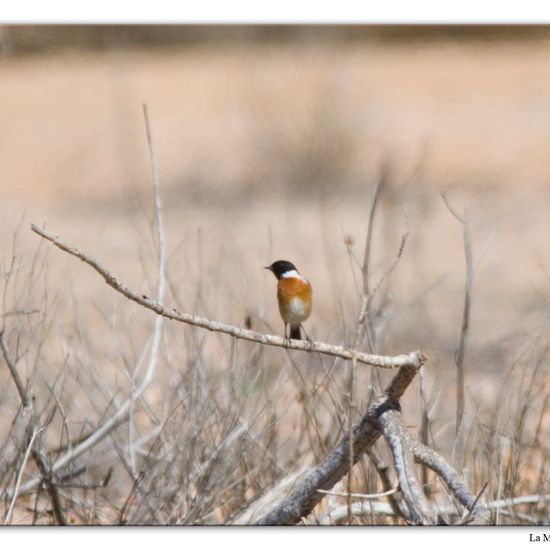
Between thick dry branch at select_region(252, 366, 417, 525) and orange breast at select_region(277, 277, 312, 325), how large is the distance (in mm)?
375

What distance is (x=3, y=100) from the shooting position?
3250 millimetres

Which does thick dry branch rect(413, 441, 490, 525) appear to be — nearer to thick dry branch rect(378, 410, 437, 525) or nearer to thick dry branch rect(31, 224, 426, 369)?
thick dry branch rect(378, 410, 437, 525)

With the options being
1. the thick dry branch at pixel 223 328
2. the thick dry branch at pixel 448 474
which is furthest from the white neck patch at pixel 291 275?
the thick dry branch at pixel 448 474

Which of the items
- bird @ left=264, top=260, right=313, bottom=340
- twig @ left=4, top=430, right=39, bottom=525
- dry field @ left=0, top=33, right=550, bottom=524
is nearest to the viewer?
twig @ left=4, top=430, right=39, bottom=525

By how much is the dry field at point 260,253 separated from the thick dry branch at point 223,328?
28cm

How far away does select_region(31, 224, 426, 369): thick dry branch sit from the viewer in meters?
1.92

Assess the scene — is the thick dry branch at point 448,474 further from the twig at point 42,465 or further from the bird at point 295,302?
the twig at point 42,465

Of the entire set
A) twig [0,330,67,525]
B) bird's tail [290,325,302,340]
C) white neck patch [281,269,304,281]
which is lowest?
twig [0,330,67,525]

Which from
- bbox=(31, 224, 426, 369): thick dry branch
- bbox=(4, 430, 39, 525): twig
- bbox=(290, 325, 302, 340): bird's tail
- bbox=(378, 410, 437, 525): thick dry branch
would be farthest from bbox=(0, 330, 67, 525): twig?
bbox=(378, 410, 437, 525): thick dry branch

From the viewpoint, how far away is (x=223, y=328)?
6.68ft

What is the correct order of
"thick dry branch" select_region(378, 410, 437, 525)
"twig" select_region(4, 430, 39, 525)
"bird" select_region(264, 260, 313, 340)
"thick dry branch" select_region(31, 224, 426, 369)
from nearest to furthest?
1. "thick dry branch" select_region(31, 224, 426, 369)
2. "thick dry branch" select_region(378, 410, 437, 525)
3. "twig" select_region(4, 430, 39, 525)
4. "bird" select_region(264, 260, 313, 340)
